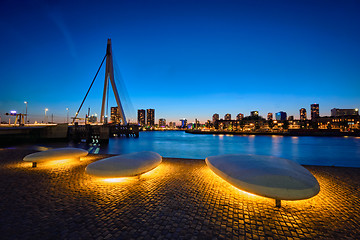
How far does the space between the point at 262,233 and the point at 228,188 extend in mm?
2312

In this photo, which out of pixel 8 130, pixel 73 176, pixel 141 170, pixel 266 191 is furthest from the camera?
pixel 8 130

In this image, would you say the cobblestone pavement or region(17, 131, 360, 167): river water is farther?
region(17, 131, 360, 167): river water

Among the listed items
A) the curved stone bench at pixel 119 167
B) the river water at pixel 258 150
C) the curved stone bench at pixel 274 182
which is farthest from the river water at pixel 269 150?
the curved stone bench at pixel 274 182

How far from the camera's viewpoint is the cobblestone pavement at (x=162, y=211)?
120 inches

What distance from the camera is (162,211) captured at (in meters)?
3.86

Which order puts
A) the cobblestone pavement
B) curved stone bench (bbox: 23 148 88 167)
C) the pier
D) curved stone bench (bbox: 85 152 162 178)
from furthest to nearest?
the pier
curved stone bench (bbox: 23 148 88 167)
curved stone bench (bbox: 85 152 162 178)
the cobblestone pavement

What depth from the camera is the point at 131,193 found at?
4957 mm

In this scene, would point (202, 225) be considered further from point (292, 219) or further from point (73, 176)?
point (73, 176)

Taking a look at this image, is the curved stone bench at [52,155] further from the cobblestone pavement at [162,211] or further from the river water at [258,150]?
the river water at [258,150]

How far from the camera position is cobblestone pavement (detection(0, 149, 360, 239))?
3.06 meters

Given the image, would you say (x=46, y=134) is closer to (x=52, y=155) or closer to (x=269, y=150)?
(x=52, y=155)

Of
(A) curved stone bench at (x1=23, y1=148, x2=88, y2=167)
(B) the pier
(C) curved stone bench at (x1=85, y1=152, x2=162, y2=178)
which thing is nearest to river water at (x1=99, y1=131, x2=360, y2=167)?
(B) the pier

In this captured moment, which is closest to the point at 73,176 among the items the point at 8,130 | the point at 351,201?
the point at 351,201

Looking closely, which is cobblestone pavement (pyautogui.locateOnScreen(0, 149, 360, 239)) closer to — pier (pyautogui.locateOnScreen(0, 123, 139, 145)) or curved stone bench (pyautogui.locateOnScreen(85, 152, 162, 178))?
curved stone bench (pyautogui.locateOnScreen(85, 152, 162, 178))
